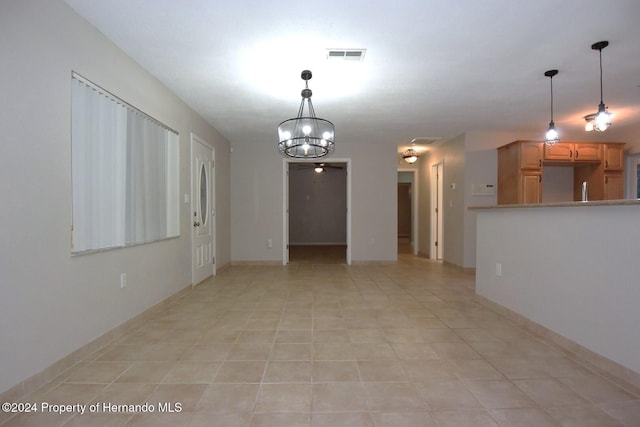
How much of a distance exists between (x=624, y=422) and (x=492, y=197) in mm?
4629

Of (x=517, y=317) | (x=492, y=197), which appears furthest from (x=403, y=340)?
(x=492, y=197)

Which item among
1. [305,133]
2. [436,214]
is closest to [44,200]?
[305,133]

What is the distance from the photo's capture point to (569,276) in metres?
2.44

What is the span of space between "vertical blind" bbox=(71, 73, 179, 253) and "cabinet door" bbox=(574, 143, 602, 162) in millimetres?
6256

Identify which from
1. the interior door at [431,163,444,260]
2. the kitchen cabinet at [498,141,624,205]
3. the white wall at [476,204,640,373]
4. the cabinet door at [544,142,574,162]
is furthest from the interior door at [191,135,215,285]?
the cabinet door at [544,142,574,162]

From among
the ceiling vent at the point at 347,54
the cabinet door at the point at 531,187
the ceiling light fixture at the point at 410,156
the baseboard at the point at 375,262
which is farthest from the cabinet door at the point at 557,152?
the ceiling vent at the point at 347,54

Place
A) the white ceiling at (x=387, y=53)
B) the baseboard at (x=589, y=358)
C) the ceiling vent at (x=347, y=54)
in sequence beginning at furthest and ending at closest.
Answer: the ceiling vent at (x=347, y=54)
the white ceiling at (x=387, y=53)
the baseboard at (x=589, y=358)

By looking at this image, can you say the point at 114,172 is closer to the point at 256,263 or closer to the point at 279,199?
the point at 279,199

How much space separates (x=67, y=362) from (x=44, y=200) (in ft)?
3.57

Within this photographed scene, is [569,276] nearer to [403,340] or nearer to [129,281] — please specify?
[403,340]

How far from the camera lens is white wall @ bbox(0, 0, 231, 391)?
1.74 m

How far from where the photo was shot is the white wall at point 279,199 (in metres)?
6.45

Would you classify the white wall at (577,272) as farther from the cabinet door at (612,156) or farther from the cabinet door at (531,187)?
the cabinet door at (612,156)

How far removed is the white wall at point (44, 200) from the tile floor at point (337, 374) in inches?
11.6
